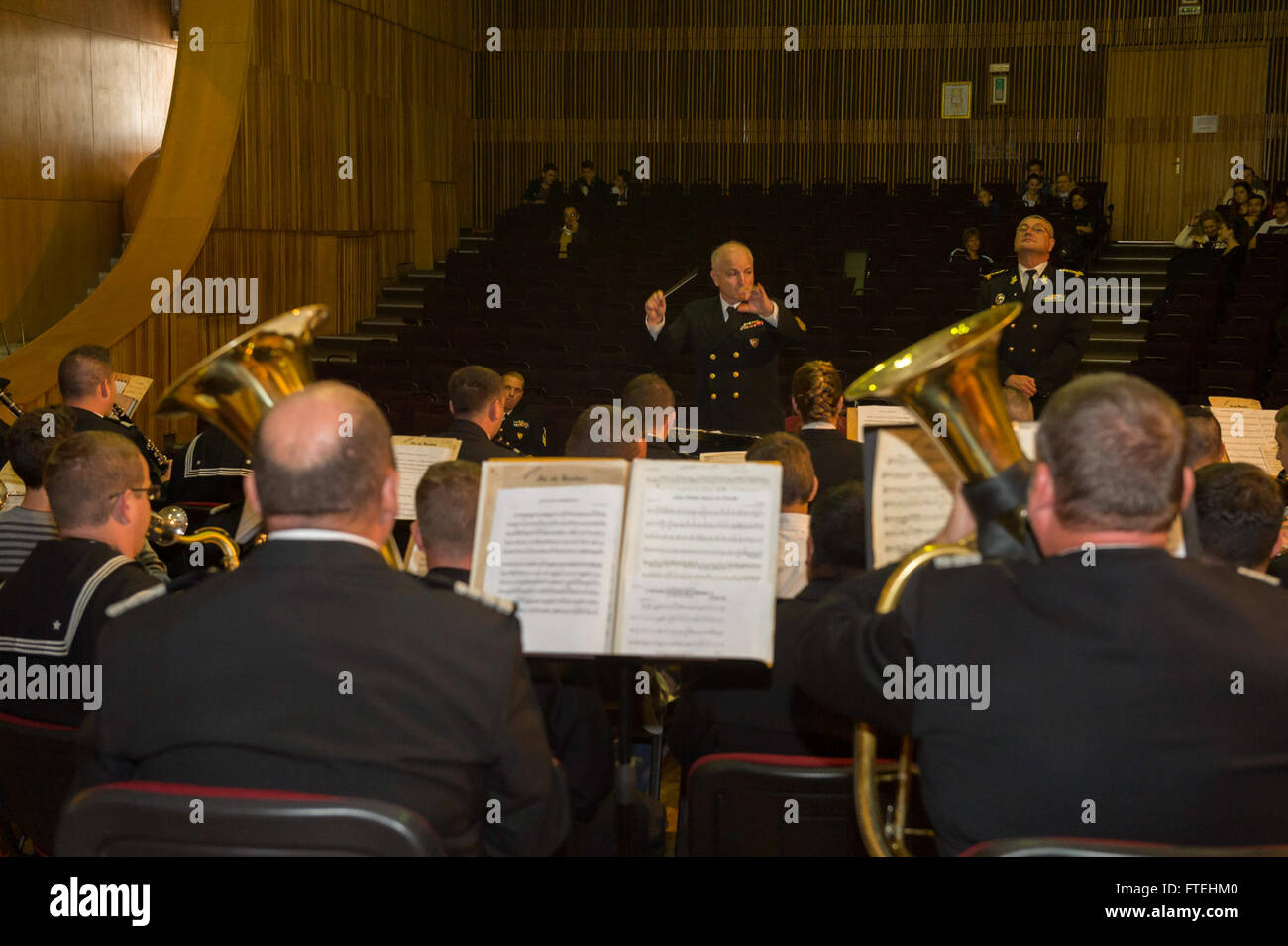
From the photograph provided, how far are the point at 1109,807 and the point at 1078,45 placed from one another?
15341 millimetres

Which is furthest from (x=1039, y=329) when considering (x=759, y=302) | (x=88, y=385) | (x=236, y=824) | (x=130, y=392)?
(x=236, y=824)

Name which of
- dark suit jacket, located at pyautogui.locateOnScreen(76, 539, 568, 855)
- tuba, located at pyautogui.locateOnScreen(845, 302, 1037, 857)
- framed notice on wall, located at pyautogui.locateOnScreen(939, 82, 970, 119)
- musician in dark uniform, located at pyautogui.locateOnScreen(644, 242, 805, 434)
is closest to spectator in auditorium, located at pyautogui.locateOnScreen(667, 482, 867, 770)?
tuba, located at pyautogui.locateOnScreen(845, 302, 1037, 857)

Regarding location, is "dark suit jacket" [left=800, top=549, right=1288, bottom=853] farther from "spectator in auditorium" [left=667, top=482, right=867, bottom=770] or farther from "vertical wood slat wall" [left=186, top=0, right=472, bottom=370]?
"vertical wood slat wall" [left=186, top=0, right=472, bottom=370]

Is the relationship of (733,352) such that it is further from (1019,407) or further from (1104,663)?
(1104,663)

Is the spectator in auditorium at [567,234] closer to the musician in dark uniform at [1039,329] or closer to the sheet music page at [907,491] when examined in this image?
the musician in dark uniform at [1039,329]

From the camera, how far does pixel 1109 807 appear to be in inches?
68.7

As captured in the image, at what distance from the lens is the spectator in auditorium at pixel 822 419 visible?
455 cm

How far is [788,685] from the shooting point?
272 cm

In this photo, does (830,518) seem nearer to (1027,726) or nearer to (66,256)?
(1027,726)

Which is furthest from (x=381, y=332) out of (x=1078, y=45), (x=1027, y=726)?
(x=1027, y=726)

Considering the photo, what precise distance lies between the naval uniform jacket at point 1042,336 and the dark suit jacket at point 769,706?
323 centimetres

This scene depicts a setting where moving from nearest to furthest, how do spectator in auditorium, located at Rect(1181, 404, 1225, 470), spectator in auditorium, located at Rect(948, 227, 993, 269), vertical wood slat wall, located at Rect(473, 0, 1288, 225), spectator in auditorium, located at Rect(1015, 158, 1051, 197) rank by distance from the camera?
spectator in auditorium, located at Rect(1181, 404, 1225, 470), spectator in auditorium, located at Rect(948, 227, 993, 269), spectator in auditorium, located at Rect(1015, 158, 1051, 197), vertical wood slat wall, located at Rect(473, 0, 1288, 225)

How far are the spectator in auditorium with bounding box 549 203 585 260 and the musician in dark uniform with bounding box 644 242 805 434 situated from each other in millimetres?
6435

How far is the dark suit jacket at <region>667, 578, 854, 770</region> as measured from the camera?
269 centimetres
